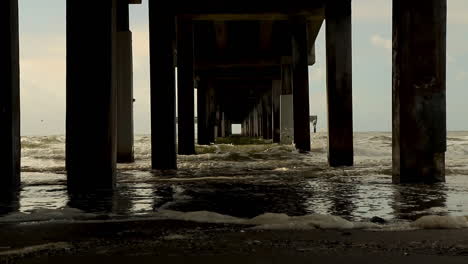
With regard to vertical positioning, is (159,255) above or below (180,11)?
below

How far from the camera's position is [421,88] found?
5.91m

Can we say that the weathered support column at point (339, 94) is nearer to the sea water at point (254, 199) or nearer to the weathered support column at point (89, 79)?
the sea water at point (254, 199)

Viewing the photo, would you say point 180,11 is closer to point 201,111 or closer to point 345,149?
point 345,149

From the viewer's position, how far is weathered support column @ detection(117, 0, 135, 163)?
36.2 feet

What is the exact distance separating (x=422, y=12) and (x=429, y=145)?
4.64 feet

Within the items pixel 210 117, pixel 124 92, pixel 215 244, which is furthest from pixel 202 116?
pixel 215 244

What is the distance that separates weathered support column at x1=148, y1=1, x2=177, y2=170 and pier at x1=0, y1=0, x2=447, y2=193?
2cm

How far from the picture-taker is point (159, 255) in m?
2.68

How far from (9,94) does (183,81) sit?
29.9 ft

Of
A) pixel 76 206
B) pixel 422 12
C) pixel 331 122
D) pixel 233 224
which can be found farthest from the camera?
pixel 331 122

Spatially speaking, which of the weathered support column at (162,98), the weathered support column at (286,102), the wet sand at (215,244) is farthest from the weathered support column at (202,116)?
the wet sand at (215,244)

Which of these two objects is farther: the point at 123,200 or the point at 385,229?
the point at 123,200

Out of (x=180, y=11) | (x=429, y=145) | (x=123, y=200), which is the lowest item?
(x=123, y=200)

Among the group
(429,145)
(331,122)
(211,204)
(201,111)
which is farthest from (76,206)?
(201,111)
